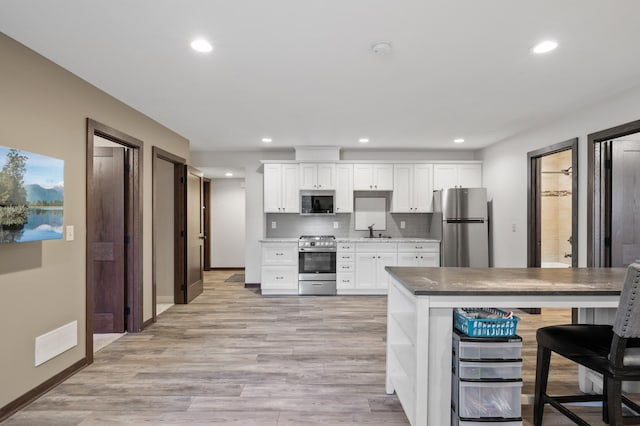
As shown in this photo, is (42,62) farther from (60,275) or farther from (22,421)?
(22,421)

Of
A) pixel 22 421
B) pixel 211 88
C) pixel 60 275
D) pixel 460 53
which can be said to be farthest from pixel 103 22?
pixel 22 421

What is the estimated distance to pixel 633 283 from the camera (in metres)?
1.61

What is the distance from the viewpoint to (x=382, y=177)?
6.00 m

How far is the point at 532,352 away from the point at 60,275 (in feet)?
14.0

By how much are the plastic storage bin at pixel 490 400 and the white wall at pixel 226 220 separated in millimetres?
6851

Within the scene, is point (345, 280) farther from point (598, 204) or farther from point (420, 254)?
point (598, 204)

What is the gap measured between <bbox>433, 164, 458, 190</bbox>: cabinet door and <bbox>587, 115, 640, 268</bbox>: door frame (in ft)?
7.99

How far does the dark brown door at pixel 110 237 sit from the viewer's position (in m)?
3.87

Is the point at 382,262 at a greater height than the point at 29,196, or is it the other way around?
the point at 29,196

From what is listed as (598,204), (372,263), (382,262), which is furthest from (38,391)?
(598,204)

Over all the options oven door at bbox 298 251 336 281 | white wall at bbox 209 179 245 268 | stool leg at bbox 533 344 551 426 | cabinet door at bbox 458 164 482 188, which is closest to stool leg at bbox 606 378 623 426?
stool leg at bbox 533 344 551 426

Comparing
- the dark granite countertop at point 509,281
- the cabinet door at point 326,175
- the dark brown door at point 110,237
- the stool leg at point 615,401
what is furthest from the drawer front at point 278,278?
the stool leg at point 615,401

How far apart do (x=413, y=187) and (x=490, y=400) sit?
4.44 meters

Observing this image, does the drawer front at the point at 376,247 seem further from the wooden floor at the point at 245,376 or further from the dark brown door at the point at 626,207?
the dark brown door at the point at 626,207
